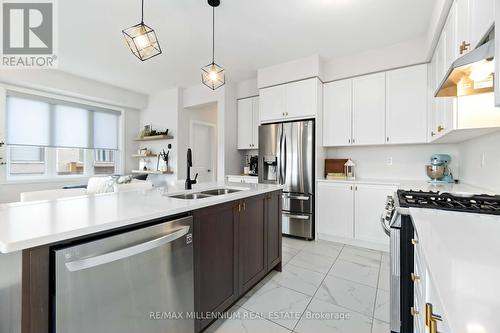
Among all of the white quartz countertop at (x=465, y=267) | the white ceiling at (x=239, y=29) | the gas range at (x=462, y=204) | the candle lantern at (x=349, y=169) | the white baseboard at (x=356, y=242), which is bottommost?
the white baseboard at (x=356, y=242)

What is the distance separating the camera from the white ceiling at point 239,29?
235 centimetres

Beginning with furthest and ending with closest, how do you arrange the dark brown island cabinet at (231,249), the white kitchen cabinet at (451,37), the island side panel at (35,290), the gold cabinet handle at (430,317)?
the white kitchen cabinet at (451,37), the dark brown island cabinet at (231,249), the island side panel at (35,290), the gold cabinet handle at (430,317)

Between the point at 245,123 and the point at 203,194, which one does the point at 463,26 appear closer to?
the point at 203,194

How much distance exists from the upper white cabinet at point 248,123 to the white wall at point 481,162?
2.90 meters

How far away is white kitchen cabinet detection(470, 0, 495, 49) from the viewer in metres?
1.13

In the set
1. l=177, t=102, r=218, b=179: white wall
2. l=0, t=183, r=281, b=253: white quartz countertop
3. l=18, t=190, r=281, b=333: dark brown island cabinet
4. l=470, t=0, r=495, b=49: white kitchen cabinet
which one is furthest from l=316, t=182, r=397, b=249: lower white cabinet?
l=177, t=102, r=218, b=179: white wall

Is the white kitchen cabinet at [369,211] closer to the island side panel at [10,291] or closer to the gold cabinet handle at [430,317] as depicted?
the gold cabinet handle at [430,317]

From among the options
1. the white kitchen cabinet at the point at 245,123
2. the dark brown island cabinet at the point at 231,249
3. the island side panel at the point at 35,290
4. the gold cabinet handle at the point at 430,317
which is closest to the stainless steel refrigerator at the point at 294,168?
the white kitchen cabinet at the point at 245,123

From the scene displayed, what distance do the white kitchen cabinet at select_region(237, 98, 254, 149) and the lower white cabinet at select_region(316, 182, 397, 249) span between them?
169 cm

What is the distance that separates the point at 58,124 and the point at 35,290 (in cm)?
475

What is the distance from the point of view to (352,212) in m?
3.14

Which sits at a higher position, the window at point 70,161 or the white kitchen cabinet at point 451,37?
the white kitchen cabinet at point 451,37

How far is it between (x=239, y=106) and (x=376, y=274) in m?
3.52

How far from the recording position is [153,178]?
5.48m
